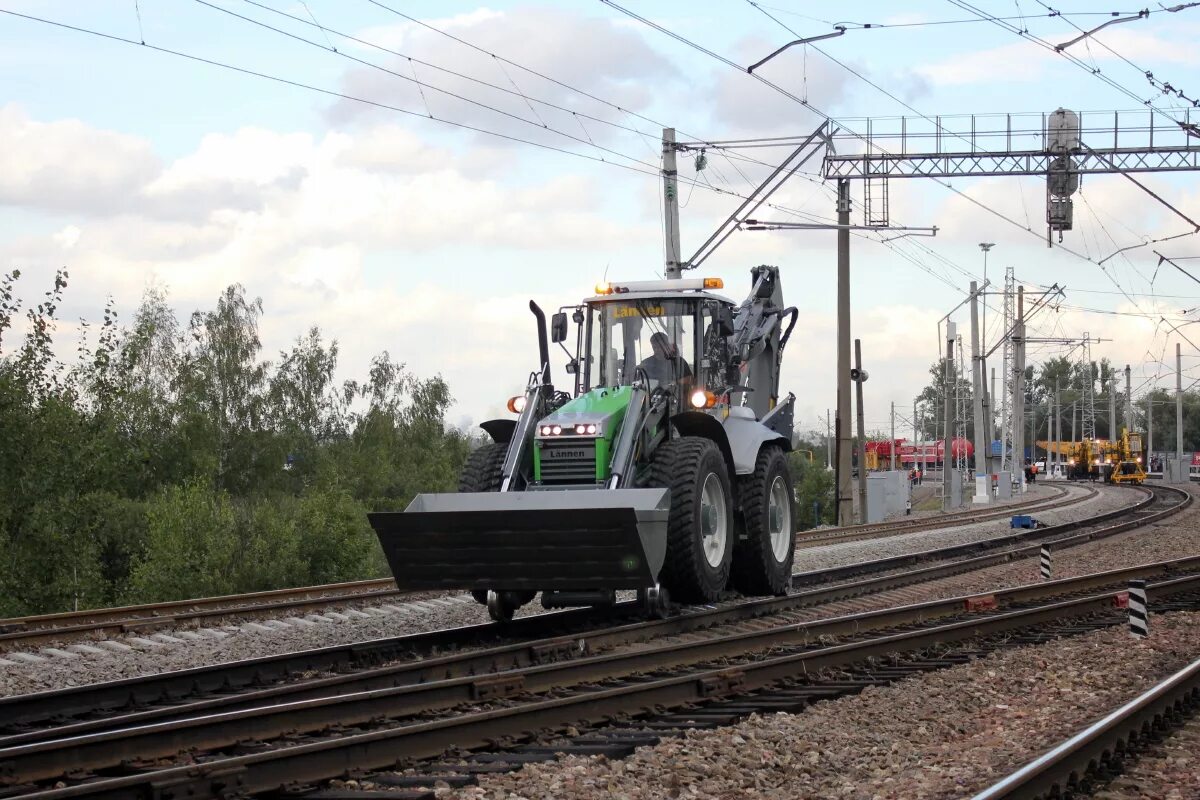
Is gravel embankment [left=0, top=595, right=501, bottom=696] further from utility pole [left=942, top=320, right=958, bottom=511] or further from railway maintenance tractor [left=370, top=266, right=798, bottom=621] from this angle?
utility pole [left=942, top=320, right=958, bottom=511]

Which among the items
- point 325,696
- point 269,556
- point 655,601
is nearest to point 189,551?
point 269,556

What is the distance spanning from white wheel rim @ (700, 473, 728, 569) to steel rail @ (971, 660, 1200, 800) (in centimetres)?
448

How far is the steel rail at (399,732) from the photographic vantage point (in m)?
6.28

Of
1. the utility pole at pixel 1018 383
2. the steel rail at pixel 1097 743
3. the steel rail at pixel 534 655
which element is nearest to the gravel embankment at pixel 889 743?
the steel rail at pixel 1097 743

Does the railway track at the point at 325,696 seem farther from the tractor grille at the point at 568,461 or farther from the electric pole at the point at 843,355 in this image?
the electric pole at the point at 843,355

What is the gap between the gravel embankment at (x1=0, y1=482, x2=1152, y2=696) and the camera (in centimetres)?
1110

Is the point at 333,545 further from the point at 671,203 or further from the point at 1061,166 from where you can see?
the point at 1061,166

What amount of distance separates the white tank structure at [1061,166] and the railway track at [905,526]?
773 centimetres

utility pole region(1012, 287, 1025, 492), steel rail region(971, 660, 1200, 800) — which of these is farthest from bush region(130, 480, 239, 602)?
utility pole region(1012, 287, 1025, 492)

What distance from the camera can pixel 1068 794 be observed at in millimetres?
7203

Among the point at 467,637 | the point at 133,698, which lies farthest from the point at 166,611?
the point at 133,698

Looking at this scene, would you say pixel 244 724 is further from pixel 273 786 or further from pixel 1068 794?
pixel 1068 794

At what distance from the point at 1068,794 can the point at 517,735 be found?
9.90ft

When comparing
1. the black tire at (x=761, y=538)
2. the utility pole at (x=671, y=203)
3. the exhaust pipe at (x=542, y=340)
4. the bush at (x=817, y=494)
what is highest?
the utility pole at (x=671, y=203)
